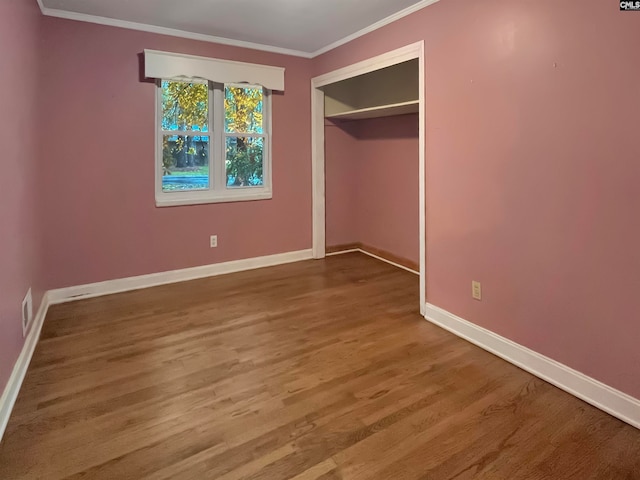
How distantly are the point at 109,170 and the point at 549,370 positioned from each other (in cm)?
375

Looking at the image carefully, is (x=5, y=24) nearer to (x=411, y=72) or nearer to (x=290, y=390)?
(x=290, y=390)

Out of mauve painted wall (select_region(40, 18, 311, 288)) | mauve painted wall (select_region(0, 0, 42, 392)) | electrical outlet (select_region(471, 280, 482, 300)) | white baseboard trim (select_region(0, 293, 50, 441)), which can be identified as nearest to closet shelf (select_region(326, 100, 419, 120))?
mauve painted wall (select_region(40, 18, 311, 288))

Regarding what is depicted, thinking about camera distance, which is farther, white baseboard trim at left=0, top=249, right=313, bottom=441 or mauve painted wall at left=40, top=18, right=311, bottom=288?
mauve painted wall at left=40, top=18, right=311, bottom=288

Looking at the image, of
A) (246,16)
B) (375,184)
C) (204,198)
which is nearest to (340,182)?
(375,184)

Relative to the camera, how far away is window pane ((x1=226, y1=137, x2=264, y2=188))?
4426mm

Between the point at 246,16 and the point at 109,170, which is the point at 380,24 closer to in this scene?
the point at 246,16

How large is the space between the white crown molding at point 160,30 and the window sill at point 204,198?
1.51 meters

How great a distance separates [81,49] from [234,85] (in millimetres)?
1401

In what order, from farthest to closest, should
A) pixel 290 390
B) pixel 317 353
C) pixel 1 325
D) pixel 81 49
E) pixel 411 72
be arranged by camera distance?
pixel 411 72 → pixel 81 49 → pixel 317 353 → pixel 290 390 → pixel 1 325

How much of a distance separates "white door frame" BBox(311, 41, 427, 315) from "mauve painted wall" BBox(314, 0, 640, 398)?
0.08 m

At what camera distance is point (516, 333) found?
2.51m

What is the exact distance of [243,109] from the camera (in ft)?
14.5

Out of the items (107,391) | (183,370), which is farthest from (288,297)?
(107,391)

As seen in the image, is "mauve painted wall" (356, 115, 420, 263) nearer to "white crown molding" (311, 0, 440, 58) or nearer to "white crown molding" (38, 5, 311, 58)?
"white crown molding" (311, 0, 440, 58)
